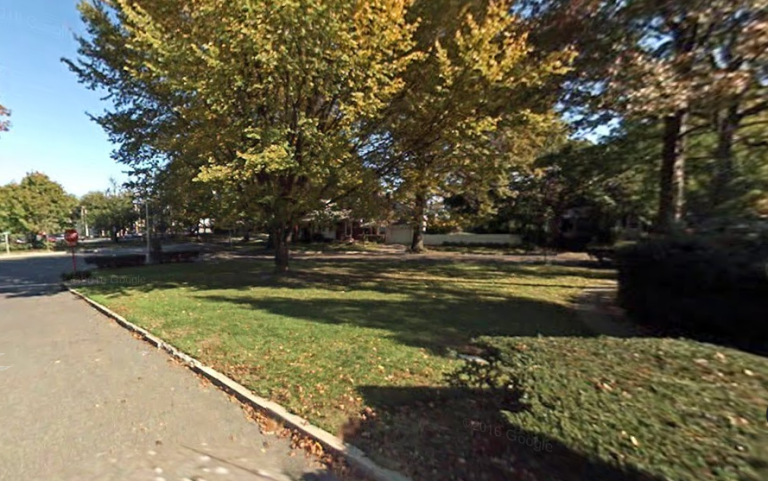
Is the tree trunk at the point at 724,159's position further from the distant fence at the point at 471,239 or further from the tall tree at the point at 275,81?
the distant fence at the point at 471,239

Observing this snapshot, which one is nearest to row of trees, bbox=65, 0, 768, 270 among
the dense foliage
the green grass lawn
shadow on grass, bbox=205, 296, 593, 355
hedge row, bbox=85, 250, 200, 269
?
shadow on grass, bbox=205, 296, 593, 355

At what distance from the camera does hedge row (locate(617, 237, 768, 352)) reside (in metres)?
5.02

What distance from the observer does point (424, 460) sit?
11.0 ft

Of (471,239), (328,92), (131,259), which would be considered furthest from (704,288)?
(471,239)

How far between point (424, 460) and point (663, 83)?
25.9 ft

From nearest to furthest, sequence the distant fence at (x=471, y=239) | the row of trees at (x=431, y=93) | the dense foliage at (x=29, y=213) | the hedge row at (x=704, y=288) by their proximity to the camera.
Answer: the hedge row at (x=704, y=288) < the row of trees at (x=431, y=93) < the distant fence at (x=471, y=239) < the dense foliage at (x=29, y=213)

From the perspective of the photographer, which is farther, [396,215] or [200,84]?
[396,215]

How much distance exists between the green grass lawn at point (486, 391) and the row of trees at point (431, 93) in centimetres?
365

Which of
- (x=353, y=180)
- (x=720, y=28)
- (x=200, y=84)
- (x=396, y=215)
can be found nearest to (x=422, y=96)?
(x=353, y=180)

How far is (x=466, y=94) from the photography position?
10594 millimetres

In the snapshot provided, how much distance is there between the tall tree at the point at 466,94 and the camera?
31.9 feet

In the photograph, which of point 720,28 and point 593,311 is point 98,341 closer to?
point 593,311

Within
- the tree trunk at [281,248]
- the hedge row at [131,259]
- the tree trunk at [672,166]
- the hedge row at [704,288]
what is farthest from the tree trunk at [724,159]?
the hedge row at [131,259]

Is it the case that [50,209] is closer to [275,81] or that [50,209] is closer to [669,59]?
[275,81]
